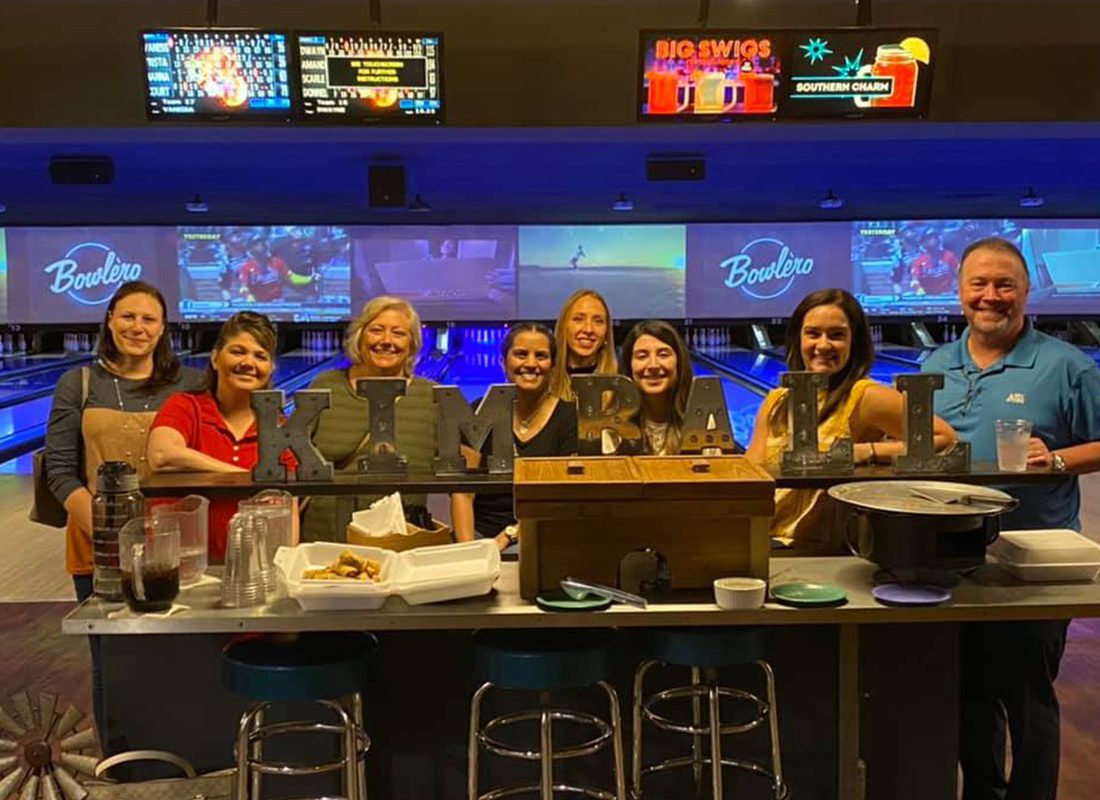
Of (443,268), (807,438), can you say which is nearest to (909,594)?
(807,438)

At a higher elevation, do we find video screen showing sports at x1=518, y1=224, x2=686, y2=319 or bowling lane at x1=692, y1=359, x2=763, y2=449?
video screen showing sports at x1=518, y1=224, x2=686, y2=319

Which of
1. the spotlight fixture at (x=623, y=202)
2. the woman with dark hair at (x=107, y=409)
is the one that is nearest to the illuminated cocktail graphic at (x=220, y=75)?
the woman with dark hair at (x=107, y=409)

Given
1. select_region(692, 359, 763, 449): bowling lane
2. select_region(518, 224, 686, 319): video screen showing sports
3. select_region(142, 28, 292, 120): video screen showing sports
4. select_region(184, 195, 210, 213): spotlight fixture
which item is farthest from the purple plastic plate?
select_region(518, 224, 686, 319): video screen showing sports

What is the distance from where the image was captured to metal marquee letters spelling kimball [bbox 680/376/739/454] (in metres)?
2.10

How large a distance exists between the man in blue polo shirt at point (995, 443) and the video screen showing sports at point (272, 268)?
7.56 metres

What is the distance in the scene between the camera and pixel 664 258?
9.44 metres

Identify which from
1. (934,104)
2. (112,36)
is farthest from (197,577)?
(934,104)

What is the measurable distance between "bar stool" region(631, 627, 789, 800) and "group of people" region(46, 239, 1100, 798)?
0.36m

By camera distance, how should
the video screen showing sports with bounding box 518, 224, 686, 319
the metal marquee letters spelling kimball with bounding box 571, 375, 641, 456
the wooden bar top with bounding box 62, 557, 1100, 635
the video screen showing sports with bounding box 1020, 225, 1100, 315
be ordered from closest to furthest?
the wooden bar top with bounding box 62, 557, 1100, 635
the metal marquee letters spelling kimball with bounding box 571, 375, 641, 456
the video screen showing sports with bounding box 518, 224, 686, 319
the video screen showing sports with bounding box 1020, 225, 1100, 315

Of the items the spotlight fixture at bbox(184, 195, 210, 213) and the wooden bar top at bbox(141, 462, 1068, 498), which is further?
the spotlight fixture at bbox(184, 195, 210, 213)

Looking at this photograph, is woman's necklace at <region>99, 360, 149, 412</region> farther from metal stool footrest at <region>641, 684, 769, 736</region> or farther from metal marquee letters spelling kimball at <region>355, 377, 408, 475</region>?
metal stool footrest at <region>641, 684, 769, 736</region>

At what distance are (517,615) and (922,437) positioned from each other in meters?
0.86

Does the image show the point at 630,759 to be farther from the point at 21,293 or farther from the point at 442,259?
the point at 21,293

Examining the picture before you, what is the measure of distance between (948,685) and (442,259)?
7.66m
